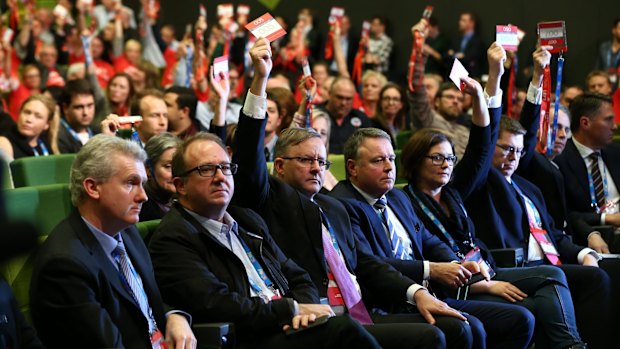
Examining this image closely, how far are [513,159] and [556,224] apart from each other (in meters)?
0.59

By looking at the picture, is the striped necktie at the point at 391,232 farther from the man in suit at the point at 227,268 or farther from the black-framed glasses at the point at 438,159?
the man in suit at the point at 227,268

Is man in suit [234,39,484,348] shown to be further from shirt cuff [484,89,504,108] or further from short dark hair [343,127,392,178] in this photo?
shirt cuff [484,89,504,108]

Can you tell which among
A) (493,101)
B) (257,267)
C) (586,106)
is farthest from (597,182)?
(257,267)

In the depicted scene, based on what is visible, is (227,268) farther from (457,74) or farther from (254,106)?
(457,74)

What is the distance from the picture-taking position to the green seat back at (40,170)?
14.9 feet

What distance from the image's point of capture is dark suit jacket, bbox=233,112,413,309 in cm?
324

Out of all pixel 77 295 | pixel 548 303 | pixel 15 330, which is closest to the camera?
pixel 15 330

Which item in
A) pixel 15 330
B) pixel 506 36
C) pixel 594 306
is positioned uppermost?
pixel 506 36

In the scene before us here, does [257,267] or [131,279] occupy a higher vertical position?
[131,279]

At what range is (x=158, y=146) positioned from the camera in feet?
12.2

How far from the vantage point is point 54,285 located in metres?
2.33

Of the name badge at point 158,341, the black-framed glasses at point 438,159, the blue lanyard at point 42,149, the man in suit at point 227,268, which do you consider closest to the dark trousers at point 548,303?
the black-framed glasses at point 438,159

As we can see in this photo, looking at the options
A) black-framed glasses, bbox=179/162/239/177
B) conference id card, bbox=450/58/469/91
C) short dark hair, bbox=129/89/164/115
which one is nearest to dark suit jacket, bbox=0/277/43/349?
black-framed glasses, bbox=179/162/239/177

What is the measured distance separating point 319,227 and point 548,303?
1147 millimetres
